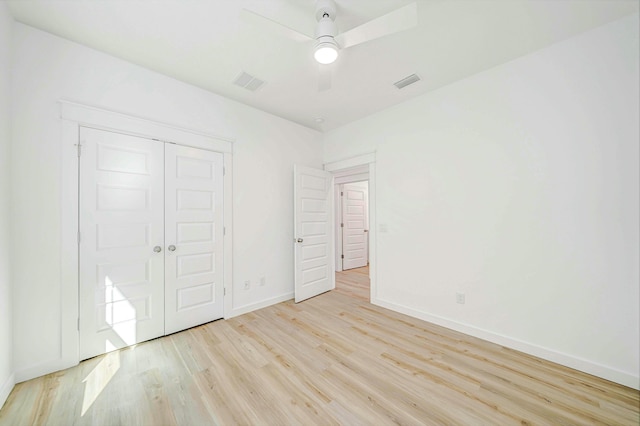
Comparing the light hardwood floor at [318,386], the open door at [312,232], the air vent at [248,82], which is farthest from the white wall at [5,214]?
the open door at [312,232]

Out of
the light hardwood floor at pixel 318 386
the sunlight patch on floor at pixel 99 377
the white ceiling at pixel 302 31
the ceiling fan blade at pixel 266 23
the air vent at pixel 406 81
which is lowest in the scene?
the light hardwood floor at pixel 318 386

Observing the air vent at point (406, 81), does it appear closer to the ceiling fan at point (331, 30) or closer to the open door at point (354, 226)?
the ceiling fan at point (331, 30)

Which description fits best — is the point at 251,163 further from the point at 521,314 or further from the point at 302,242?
the point at 521,314

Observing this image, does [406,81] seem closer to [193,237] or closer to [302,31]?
[302,31]

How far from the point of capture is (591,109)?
1997 mm

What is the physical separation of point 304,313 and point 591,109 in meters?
3.61

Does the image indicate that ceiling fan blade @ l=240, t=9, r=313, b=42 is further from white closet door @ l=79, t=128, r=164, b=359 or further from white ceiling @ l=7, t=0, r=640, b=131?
white closet door @ l=79, t=128, r=164, b=359

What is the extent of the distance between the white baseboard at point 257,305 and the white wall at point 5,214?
1.72 metres

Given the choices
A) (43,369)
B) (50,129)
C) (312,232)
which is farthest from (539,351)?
(50,129)

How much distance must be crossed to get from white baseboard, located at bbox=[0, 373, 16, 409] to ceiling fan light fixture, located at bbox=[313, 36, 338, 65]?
329 cm

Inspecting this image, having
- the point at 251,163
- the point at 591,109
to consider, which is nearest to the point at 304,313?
the point at 251,163

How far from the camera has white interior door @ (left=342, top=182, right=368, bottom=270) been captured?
6.11 metres

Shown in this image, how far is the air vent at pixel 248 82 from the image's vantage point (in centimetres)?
262

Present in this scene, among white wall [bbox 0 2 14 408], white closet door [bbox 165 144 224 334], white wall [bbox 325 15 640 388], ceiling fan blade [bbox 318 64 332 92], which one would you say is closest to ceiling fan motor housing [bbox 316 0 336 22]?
ceiling fan blade [bbox 318 64 332 92]
